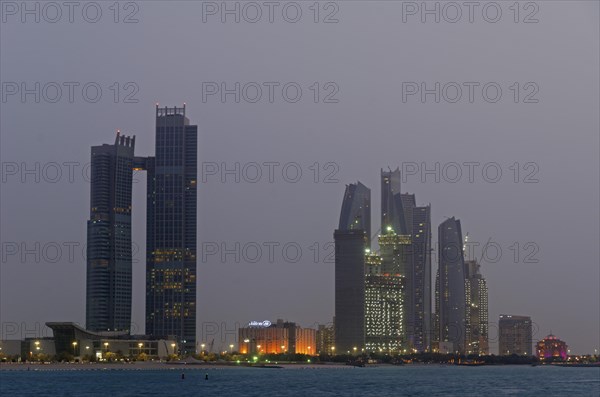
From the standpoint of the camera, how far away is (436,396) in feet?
518

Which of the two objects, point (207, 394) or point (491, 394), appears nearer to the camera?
point (207, 394)

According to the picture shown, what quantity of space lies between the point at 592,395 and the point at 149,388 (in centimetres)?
7389

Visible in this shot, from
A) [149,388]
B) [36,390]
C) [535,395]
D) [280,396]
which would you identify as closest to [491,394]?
[535,395]

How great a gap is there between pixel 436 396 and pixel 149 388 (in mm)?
49322

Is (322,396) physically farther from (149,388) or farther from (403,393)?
(149,388)

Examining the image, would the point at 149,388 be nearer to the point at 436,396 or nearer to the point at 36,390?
the point at 36,390

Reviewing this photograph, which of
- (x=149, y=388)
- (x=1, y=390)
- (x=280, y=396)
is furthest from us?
(x=149, y=388)

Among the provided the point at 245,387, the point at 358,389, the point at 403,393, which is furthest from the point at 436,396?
the point at 245,387

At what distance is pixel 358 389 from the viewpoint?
179875 mm

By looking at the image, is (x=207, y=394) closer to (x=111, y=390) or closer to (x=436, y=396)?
(x=111, y=390)

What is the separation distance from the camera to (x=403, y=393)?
166 meters

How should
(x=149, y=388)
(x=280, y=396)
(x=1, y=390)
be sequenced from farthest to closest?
(x=149, y=388)
(x=1, y=390)
(x=280, y=396)

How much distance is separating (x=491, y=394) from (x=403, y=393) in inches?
580

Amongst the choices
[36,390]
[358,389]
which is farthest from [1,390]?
[358,389]
